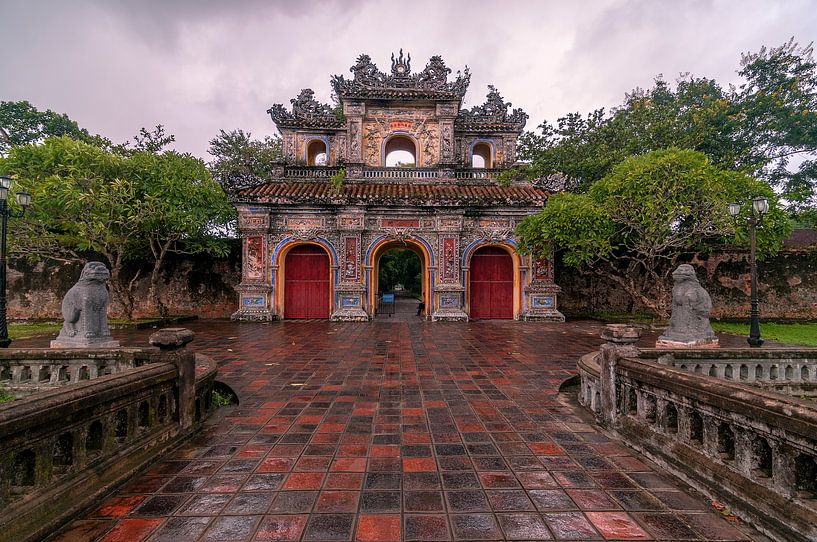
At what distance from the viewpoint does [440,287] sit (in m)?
14.8

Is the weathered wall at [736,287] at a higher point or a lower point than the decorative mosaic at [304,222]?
lower

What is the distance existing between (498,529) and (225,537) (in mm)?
1779

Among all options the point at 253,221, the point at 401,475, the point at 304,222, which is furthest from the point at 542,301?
the point at 401,475

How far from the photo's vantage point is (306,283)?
15.7 meters

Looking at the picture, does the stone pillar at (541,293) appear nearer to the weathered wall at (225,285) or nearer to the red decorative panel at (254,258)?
the weathered wall at (225,285)

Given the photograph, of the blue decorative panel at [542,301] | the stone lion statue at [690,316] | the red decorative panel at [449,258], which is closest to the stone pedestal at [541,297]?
the blue decorative panel at [542,301]

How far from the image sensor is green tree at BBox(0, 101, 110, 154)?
23.1 meters

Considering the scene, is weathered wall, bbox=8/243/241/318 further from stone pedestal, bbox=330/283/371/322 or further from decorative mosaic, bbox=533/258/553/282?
decorative mosaic, bbox=533/258/553/282

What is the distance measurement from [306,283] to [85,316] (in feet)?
33.0

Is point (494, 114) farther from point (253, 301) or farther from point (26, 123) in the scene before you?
point (26, 123)

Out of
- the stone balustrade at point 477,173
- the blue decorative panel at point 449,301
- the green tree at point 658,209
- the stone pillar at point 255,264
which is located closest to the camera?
the green tree at point 658,209

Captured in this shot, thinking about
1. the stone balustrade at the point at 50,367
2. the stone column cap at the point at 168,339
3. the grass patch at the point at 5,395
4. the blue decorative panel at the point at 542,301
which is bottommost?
the grass patch at the point at 5,395

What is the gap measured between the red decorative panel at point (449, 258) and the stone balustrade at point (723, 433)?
34.9 ft

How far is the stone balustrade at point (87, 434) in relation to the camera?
2.24 metres
